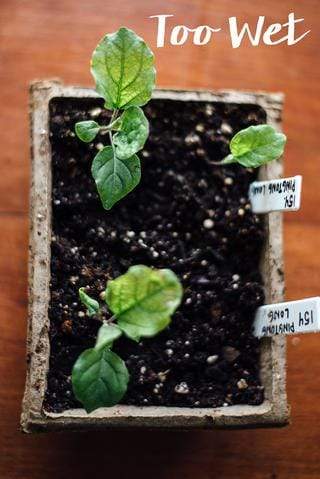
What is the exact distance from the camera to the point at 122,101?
0.95 metres

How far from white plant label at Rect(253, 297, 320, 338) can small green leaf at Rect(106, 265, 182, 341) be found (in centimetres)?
19

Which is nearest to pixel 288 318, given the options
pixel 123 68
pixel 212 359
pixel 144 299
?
pixel 212 359

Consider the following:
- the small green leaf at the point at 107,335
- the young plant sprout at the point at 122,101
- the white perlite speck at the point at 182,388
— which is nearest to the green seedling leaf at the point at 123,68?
the young plant sprout at the point at 122,101

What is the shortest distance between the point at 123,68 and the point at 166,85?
1.15 feet

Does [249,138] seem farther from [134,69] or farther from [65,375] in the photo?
[65,375]

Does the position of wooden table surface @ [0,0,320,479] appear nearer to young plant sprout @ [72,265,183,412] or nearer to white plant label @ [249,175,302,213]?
white plant label @ [249,175,302,213]

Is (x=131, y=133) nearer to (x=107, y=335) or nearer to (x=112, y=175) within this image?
(x=112, y=175)

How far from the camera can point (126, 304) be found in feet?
2.83

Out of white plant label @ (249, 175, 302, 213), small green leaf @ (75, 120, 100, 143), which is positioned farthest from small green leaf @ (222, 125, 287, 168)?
small green leaf @ (75, 120, 100, 143)

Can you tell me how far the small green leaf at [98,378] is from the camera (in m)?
0.89

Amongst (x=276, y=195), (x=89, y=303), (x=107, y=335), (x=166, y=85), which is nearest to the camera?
(x=107, y=335)

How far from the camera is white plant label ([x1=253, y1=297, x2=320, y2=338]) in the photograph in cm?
94

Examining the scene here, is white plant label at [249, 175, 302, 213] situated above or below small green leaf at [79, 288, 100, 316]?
above

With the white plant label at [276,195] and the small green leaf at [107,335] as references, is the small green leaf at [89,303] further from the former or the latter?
the white plant label at [276,195]
